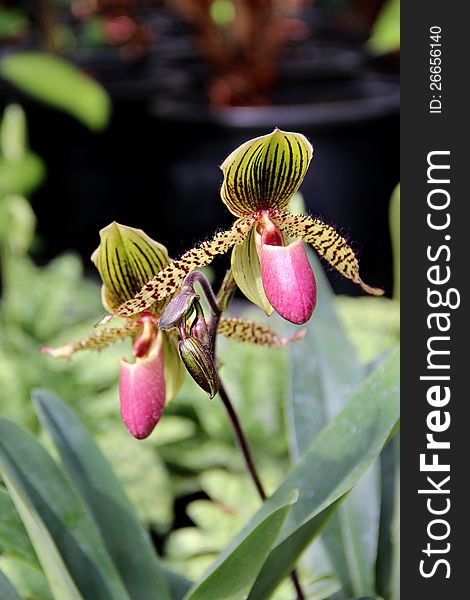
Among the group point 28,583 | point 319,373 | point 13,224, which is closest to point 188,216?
point 13,224

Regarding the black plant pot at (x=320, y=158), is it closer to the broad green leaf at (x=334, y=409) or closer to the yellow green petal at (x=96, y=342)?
the broad green leaf at (x=334, y=409)

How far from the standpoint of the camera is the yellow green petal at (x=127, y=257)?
629 mm

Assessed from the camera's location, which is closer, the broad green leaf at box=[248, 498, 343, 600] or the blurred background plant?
the broad green leaf at box=[248, 498, 343, 600]

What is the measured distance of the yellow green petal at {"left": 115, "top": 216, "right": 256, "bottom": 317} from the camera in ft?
1.88

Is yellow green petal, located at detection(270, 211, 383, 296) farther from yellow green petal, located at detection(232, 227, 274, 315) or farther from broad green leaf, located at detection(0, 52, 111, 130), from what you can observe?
broad green leaf, located at detection(0, 52, 111, 130)

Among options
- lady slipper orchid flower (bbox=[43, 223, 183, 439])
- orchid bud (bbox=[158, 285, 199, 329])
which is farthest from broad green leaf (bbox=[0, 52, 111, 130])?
orchid bud (bbox=[158, 285, 199, 329])

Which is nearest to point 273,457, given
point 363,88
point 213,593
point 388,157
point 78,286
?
point 78,286

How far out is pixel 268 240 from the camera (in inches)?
22.6

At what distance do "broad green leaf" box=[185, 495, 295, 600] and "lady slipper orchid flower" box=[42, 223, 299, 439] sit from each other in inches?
3.8

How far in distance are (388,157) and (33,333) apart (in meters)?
1.06

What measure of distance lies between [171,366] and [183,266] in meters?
0.12

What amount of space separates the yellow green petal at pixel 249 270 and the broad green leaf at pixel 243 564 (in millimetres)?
A: 147

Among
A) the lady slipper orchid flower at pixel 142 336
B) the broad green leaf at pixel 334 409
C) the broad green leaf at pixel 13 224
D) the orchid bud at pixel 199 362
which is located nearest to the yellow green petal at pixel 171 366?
the lady slipper orchid flower at pixel 142 336

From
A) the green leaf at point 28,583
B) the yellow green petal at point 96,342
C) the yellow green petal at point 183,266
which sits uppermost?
the yellow green petal at point 183,266
